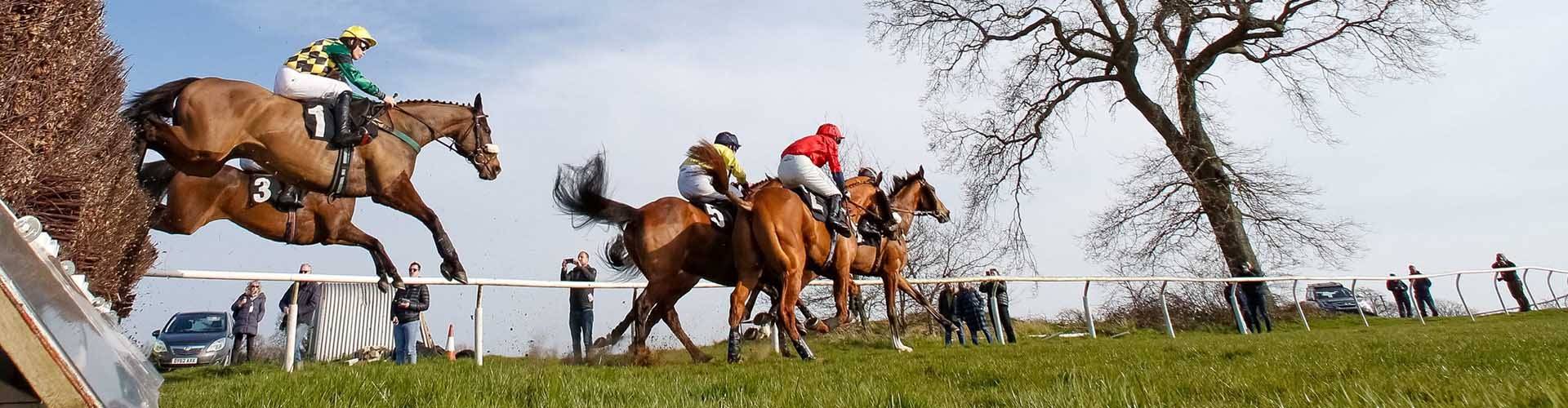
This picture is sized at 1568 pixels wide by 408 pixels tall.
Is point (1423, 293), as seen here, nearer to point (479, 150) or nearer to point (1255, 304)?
point (1255, 304)

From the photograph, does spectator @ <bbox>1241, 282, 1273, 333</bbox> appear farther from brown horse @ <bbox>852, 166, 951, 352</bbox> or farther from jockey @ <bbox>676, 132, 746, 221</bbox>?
jockey @ <bbox>676, 132, 746, 221</bbox>

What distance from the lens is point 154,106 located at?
4691 millimetres

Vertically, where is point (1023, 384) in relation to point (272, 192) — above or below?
below

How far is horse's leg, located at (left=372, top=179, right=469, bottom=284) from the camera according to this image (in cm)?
615

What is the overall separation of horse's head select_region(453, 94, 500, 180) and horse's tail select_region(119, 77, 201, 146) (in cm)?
239

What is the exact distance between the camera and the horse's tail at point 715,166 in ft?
25.3

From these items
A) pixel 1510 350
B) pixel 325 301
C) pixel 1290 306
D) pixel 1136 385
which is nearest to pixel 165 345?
pixel 325 301

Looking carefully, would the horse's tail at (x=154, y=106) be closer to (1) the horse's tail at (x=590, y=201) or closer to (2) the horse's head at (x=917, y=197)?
(1) the horse's tail at (x=590, y=201)

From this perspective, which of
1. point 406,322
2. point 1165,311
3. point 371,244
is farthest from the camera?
point 1165,311

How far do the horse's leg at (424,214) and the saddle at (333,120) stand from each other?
0.44 meters

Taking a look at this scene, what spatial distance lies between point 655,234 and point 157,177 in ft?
12.1

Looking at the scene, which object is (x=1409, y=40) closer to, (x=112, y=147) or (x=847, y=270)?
(x=847, y=270)

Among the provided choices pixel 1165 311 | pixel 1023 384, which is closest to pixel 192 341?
pixel 1023 384

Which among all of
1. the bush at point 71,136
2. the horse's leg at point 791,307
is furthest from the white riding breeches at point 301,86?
the horse's leg at point 791,307
